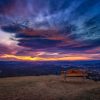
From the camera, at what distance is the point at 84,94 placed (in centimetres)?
1262

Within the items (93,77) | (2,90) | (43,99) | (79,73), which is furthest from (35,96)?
(93,77)

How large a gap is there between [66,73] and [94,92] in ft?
18.9

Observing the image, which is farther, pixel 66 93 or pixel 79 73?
pixel 79 73

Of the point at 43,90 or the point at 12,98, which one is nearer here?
the point at 12,98

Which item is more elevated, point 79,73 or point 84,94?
point 79,73

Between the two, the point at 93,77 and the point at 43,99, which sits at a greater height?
the point at 93,77

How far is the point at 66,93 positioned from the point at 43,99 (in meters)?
2.01

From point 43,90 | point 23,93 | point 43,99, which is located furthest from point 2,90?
point 43,99

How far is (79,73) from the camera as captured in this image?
59.2 ft

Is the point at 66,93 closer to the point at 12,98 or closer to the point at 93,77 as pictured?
the point at 12,98

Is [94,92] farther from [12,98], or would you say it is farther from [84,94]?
[12,98]

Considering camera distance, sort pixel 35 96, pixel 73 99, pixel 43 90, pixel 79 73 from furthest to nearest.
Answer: pixel 79 73, pixel 43 90, pixel 35 96, pixel 73 99

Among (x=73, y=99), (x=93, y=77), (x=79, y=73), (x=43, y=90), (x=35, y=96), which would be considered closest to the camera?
(x=73, y=99)

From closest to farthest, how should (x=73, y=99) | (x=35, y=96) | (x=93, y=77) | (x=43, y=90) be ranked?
(x=73, y=99) → (x=35, y=96) → (x=43, y=90) → (x=93, y=77)
